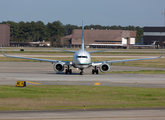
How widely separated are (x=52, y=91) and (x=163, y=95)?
1073cm

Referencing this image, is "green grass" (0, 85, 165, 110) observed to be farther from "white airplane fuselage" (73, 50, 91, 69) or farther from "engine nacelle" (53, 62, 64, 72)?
"engine nacelle" (53, 62, 64, 72)

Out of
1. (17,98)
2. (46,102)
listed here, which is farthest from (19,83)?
(46,102)

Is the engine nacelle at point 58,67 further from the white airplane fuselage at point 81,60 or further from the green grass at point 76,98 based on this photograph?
the green grass at point 76,98

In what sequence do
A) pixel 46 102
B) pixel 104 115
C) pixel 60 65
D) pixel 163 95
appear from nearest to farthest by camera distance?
pixel 104 115, pixel 46 102, pixel 163 95, pixel 60 65

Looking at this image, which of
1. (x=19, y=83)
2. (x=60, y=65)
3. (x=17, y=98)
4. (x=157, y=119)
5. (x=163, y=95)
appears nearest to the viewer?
(x=157, y=119)

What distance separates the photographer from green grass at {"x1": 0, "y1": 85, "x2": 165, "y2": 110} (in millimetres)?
22562

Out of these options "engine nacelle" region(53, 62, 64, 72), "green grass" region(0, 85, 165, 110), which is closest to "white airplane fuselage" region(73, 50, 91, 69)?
"engine nacelle" region(53, 62, 64, 72)

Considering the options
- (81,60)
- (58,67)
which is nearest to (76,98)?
Answer: (81,60)

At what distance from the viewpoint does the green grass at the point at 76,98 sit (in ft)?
74.0

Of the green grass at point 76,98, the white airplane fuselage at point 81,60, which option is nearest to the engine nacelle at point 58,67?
the white airplane fuselage at point 81,60

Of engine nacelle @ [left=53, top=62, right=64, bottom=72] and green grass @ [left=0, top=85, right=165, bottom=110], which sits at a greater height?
engine nacelle @ [left=53, top=62, right=64, bottom=72]

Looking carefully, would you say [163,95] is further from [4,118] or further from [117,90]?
[4,118]

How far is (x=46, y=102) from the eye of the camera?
2380 cm

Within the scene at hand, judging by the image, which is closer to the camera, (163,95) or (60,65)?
(163,95)
